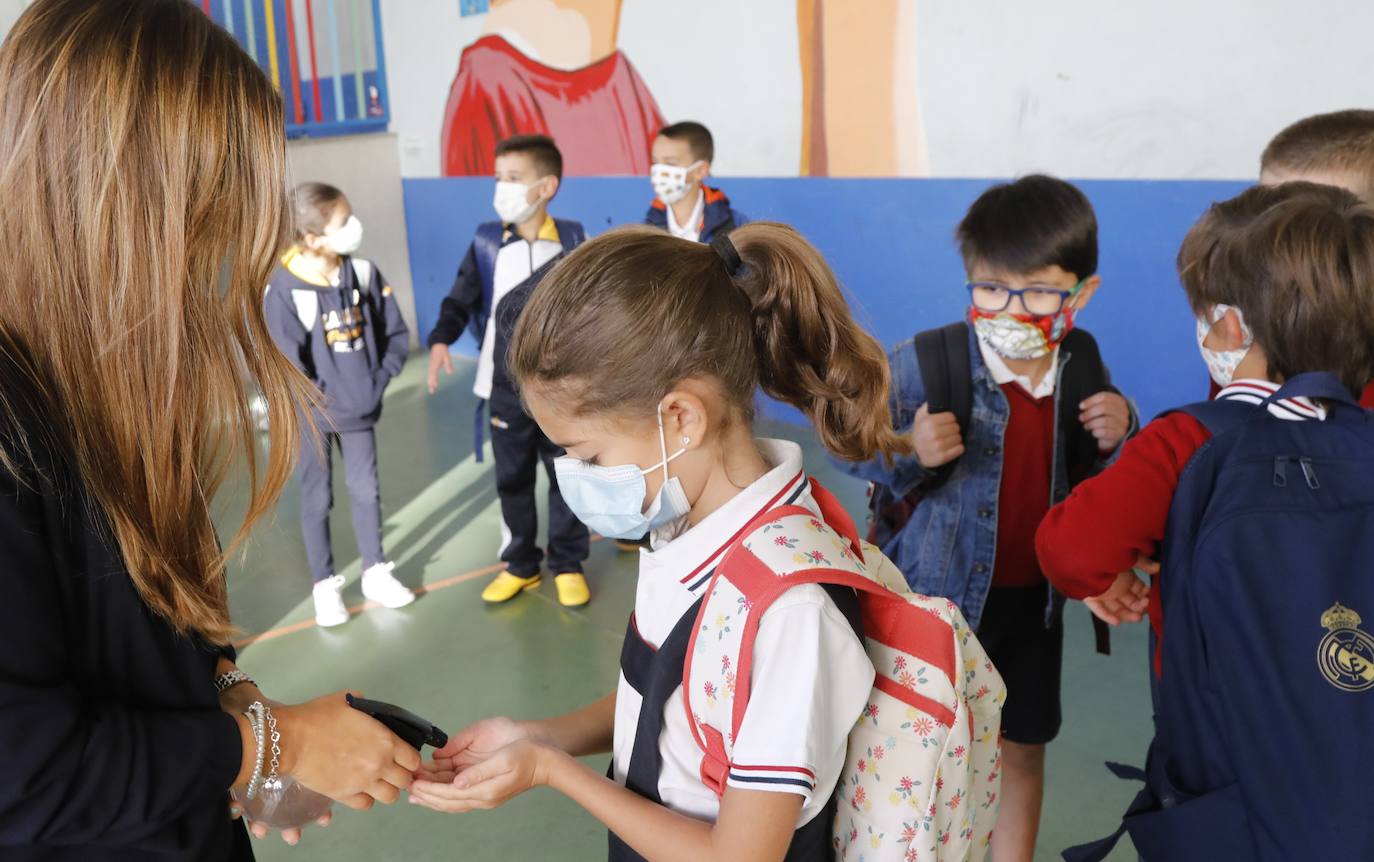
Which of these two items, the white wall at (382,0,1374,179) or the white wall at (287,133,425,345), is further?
the white wall at (287,133,425,345)

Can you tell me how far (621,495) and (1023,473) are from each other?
0.89 m

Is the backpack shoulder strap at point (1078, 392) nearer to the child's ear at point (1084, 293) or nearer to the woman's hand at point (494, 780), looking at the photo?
the child's ear at point (1084, 293)

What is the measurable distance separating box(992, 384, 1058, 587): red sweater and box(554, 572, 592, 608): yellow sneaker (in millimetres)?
1910

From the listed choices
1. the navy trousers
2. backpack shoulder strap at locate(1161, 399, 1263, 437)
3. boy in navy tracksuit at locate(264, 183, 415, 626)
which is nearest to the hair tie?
backpack shoulder strap at locate(1161, 399, 1263, 437)

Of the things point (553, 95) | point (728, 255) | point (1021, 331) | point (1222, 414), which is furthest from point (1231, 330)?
point (553, 95)

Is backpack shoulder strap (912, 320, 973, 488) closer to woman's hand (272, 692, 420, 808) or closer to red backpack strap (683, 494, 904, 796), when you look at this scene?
red backpack strap (683, 494, 904, 796)

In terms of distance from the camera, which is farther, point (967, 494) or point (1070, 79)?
point (1070, 79)

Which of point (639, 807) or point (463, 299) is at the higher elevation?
point (463, 299)

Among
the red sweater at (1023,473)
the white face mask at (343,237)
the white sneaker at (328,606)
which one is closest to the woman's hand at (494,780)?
the red sweater at (1023,473)

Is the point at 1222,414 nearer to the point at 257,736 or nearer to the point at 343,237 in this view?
the point at 257,736

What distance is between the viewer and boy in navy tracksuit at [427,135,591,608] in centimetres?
354

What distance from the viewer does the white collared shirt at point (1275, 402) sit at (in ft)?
4.03

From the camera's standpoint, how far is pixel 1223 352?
1395mm

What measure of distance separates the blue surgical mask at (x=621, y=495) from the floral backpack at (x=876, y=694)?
0.14 m
